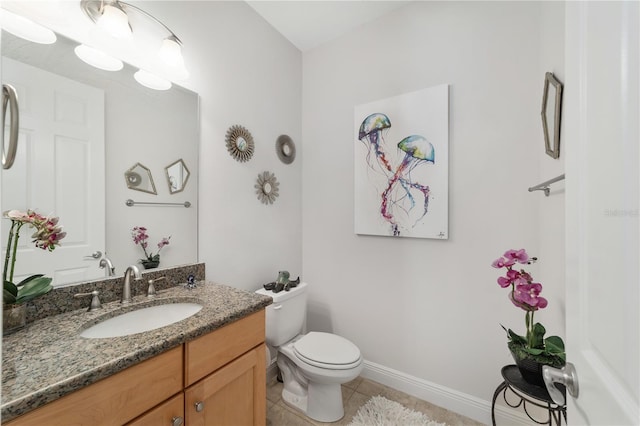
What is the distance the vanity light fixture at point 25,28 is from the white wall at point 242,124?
0.45 meters

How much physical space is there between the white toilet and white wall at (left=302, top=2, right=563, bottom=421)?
1.38 feet

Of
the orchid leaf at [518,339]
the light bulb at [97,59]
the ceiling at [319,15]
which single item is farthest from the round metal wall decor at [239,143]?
the orchid leaf at [518,339]

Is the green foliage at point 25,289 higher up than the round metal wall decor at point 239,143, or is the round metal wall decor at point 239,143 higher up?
the round metal wall decor at point 239,143

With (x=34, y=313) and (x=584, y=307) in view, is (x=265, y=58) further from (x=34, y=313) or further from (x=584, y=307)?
(x=584, y=307)

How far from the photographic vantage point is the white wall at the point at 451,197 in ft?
4.58

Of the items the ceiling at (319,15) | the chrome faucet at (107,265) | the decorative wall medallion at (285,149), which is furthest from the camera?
the decorative wall medallion at (285,149)

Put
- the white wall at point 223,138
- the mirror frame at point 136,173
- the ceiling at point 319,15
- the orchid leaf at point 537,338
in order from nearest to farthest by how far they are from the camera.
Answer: the orchid leaf at point 537,338
the mirror frame at point 136,173
the white wall at point 223,138
the ceiling at point 319,15

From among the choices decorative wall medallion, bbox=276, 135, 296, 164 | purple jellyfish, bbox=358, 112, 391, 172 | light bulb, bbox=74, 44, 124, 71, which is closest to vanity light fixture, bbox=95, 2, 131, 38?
light bulb, bbox=74, 44, 124, 71

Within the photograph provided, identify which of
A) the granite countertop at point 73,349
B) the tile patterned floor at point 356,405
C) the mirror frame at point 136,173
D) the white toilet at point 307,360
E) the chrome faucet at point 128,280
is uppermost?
the mirror frame at point 136,173

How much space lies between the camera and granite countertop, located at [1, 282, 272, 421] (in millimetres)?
568

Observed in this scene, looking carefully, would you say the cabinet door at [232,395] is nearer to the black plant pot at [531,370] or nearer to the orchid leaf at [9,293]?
the orchid leaf at [9,293]

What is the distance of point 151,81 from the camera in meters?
1.27

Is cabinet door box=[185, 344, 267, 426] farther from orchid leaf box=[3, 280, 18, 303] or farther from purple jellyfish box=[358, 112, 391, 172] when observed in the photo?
purple jellyfish box=[358, 112, 391, 172]

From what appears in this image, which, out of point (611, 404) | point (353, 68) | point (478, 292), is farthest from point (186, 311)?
point (353, 68)
